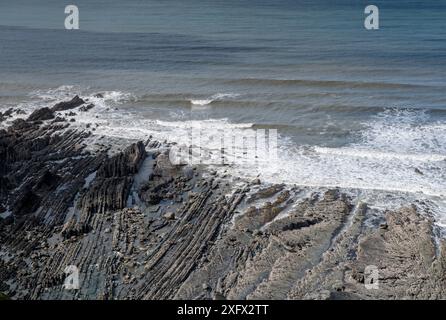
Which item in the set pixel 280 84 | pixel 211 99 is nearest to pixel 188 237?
pixel 211 99

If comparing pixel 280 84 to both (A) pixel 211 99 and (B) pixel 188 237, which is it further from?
(B) pixel 188 237

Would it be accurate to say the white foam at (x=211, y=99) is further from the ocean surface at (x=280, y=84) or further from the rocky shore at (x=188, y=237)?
the rocky shore at (x=188, y=237)

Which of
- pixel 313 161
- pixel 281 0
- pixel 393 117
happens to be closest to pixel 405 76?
pixel 393 117

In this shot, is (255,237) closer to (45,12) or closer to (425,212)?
(425,212)

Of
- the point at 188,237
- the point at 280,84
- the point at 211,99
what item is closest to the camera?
the point at 188,237

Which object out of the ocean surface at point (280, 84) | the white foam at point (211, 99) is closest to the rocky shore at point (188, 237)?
the ocean surface at point (280, 84)

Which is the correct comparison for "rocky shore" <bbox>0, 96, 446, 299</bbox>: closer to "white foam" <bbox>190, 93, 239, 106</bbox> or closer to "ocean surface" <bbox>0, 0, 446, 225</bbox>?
"ocean surface" <bbox>0, 0, 446, 225</bbox>

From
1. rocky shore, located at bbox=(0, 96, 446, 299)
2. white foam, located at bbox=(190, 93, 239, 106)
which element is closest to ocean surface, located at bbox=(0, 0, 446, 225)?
white foam, located at bbox=(190, 93, 239, 106)
